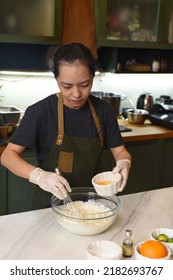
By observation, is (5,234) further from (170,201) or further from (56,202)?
(170,201)

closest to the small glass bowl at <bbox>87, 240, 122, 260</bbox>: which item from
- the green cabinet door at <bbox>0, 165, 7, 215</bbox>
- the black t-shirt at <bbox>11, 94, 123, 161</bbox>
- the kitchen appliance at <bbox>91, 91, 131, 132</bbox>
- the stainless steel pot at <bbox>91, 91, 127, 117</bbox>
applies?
the black t-shirt at <bbox>11, 94, 123, 161</bbox>

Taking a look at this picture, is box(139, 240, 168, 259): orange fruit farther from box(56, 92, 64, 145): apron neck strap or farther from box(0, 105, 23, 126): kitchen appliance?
box(0, 105, 23, 126): kitchen appliance

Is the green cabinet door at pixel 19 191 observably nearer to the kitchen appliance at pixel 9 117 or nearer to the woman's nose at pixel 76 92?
the kitchen appliance at pixel 9 117

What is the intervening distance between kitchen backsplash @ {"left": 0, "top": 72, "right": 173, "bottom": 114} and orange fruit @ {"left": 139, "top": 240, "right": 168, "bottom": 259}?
208cm

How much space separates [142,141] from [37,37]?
107 cm

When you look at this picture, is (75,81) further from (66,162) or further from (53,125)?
(66,162)

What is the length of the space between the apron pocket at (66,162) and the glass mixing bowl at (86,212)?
26cm

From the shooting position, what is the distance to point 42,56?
3.04 meters

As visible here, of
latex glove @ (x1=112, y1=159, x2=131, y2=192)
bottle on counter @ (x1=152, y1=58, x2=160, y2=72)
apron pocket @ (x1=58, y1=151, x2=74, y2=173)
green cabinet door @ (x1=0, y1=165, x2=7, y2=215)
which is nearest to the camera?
latex glove @ (x1=112, y1=159, x2=131, y2=192)

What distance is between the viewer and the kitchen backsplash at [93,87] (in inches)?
119

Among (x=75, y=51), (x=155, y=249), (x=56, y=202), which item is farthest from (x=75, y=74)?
(x=155, y=249)

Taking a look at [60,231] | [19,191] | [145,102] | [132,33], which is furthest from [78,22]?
[60,231]

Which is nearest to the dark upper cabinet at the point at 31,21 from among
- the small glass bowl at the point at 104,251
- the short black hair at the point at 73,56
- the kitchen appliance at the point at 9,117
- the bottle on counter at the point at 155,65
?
the kitchen appliance at the point at 9,117

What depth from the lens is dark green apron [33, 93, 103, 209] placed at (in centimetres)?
181
